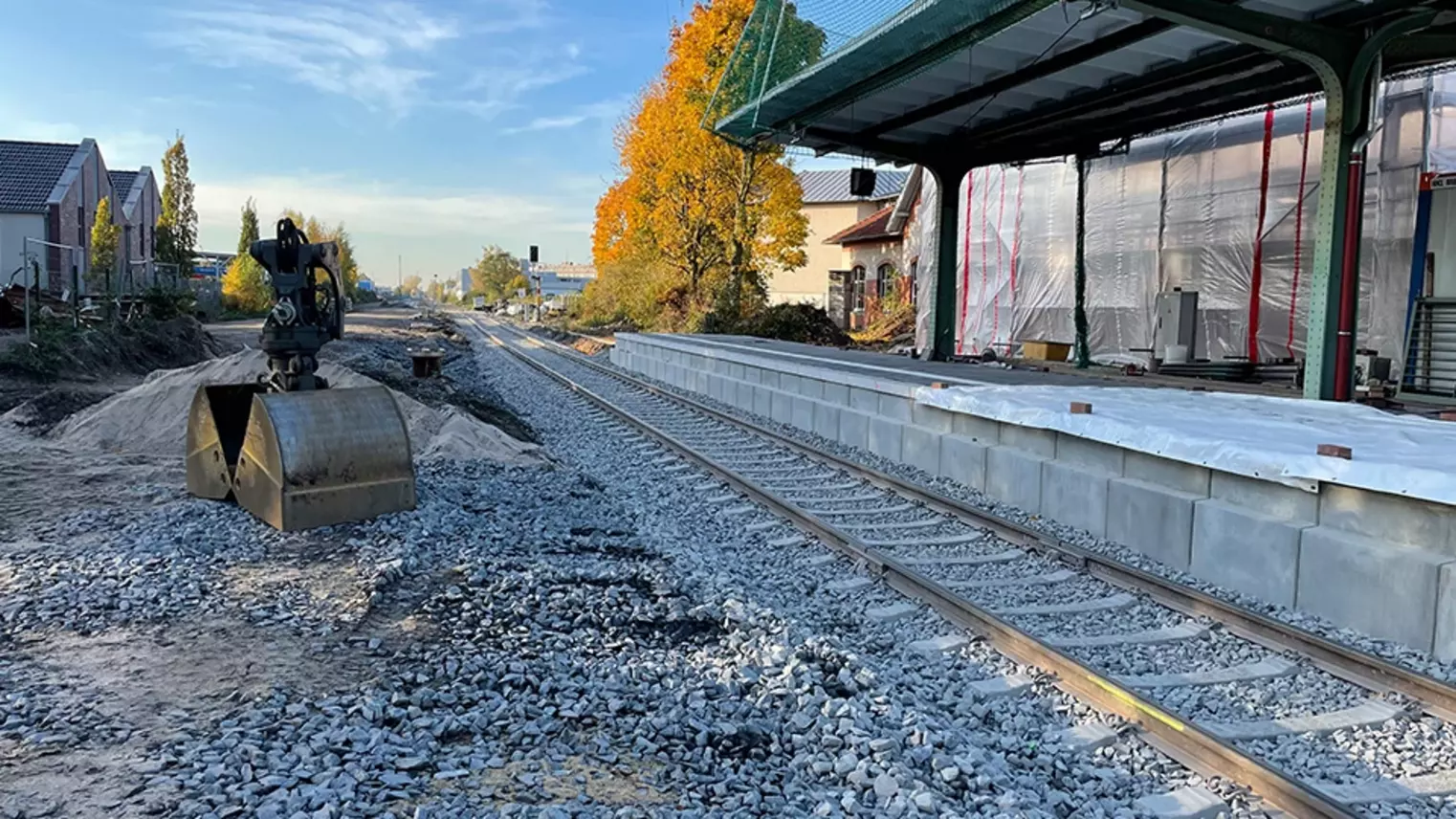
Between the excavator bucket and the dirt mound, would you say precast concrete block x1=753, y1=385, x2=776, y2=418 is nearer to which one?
the excavator bucket

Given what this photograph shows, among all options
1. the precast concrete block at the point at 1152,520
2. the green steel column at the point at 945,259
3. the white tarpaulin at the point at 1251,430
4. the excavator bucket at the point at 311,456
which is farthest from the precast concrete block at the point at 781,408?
the excavator bucket at the point at 311,456

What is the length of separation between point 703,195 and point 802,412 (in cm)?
2080

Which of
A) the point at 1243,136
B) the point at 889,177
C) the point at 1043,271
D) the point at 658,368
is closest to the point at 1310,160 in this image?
the point at 1243,136

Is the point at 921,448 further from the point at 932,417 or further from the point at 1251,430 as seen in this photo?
the point at 1251,430

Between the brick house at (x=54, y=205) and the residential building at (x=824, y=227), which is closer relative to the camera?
the brick house at (x=54, y=205)

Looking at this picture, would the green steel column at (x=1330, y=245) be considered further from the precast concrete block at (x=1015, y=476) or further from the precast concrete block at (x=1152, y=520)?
the precast concrete block at (x=1152, y=520)

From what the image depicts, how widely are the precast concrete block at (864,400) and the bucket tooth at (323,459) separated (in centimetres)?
632

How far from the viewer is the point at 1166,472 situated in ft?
23.6

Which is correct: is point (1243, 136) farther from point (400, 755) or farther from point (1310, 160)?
point (400, 755)

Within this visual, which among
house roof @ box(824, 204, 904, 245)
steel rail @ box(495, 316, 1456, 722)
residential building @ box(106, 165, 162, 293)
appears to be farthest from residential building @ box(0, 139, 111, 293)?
steel rail @ box(495, 316, 1456, 722)

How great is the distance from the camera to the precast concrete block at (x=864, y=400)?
12141 mm

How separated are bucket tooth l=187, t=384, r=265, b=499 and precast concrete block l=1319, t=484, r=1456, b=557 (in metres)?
7.79

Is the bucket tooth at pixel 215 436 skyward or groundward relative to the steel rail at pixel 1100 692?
skyward

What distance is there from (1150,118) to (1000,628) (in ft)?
43.7
